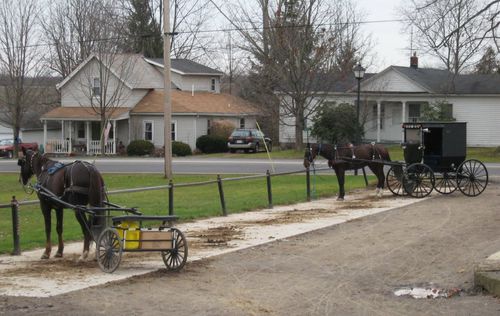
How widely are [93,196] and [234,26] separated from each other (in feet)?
133

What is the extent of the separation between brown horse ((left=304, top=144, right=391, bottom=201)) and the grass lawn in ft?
4.32

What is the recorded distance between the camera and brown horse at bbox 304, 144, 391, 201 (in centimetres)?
2238

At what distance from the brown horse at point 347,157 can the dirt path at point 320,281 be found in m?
6.68

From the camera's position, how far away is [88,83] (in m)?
58.8

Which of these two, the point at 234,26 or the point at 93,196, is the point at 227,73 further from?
the point at 93,196

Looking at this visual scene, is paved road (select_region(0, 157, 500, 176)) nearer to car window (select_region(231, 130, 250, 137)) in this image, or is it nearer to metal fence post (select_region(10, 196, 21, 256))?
car window (select_region(231, 130, 250, 137))

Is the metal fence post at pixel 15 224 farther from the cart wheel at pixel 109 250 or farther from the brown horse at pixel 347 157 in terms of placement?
the brown horse at pixel 347 157

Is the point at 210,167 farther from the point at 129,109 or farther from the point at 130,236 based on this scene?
the point at 130,236

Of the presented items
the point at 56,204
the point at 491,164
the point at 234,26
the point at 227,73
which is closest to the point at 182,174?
the point at 491,164

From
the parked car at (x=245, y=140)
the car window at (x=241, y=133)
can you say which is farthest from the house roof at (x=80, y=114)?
the car window at (x=241, y=133)

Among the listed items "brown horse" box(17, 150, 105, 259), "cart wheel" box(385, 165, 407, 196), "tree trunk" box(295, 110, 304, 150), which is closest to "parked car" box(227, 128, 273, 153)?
"tree trunk" box(295, 110, 304, 150)

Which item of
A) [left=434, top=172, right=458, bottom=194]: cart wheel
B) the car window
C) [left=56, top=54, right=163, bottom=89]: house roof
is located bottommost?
[left=434, top=172, right=458, bottom=194]: cart wheel

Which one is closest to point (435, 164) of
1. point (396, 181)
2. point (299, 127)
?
point (396, 181)

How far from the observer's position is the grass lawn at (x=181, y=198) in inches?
663
